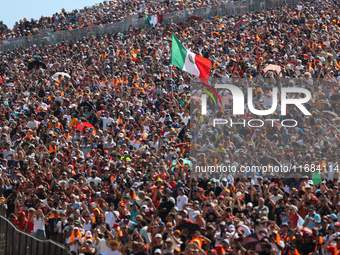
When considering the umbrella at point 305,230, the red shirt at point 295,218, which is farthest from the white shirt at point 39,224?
the umbrella at point 305,230

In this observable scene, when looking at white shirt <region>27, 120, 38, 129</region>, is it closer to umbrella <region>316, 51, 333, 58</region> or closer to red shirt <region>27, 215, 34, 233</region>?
red shirt <region>27, 215, 34, 233</region>

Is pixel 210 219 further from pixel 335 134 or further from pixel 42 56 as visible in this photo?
pixel 42 56

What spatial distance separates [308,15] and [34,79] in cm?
1427

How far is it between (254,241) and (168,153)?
6.50 m

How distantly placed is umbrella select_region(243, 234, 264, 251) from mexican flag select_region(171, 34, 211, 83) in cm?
963

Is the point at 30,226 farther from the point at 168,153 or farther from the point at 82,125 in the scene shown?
the point at 82,125

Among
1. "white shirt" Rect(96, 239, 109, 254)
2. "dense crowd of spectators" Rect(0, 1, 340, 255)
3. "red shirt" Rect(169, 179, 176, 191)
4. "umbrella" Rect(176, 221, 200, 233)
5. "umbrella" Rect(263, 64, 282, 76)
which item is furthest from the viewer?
"umbrella" Rect(263, 64, 282, 76)

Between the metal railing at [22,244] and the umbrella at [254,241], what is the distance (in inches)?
130

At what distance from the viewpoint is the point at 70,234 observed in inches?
583

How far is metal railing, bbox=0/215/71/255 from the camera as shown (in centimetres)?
1341

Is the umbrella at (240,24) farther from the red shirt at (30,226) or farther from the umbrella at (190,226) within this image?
the umbrella at (190,226)

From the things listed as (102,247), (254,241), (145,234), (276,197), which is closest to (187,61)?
(276,197)

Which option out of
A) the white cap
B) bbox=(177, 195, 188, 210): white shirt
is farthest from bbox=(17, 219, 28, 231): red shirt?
the white cap

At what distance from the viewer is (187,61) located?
2217cm
